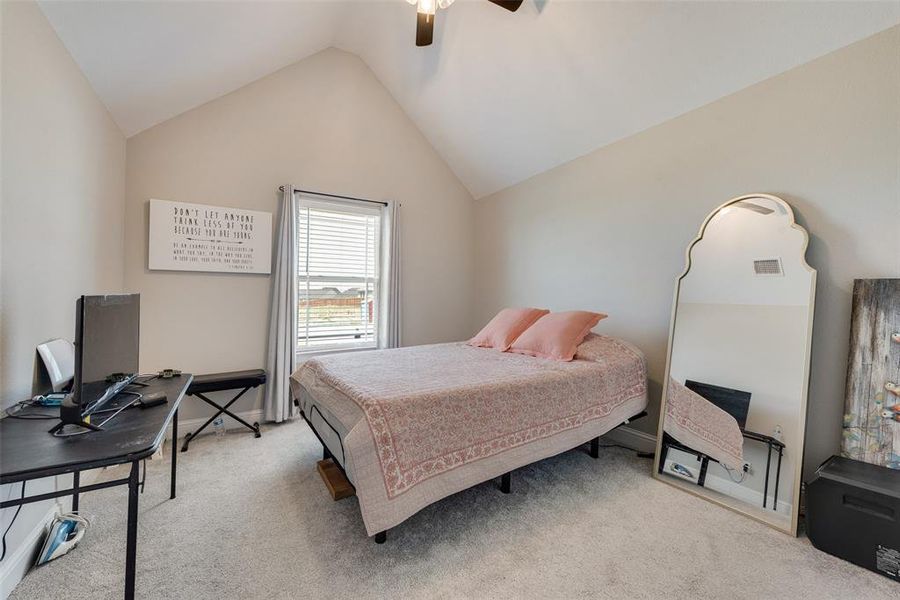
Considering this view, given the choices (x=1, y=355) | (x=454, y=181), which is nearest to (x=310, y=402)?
(x=1, y=355)

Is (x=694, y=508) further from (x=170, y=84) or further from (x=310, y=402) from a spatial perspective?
(x=170, y=84)

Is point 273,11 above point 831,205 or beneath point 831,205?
above

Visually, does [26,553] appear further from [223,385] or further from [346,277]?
[346,277]

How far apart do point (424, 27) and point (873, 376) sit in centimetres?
309

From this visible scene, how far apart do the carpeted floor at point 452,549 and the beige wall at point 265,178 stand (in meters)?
1.21

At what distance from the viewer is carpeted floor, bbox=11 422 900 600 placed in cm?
142

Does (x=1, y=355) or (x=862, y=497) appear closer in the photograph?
(x=1, y=355)

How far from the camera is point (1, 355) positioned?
131 cm

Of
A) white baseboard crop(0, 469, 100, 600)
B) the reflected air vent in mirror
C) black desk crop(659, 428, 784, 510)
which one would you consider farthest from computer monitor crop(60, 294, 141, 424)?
the reflected air vent in mirror

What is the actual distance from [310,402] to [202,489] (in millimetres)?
778

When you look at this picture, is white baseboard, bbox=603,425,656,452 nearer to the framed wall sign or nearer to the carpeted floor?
the carpeted floor

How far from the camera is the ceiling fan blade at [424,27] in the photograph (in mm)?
2105

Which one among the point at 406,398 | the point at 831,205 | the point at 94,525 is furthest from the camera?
the point at 831,205

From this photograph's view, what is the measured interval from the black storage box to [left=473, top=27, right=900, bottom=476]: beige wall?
1.09 feet
